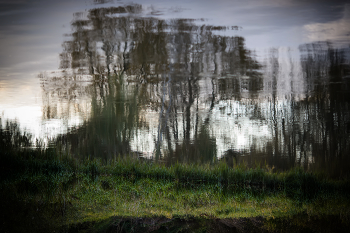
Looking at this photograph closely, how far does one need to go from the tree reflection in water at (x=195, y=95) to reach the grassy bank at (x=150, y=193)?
0.85 feet

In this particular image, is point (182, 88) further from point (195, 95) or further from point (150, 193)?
point (150, 193)

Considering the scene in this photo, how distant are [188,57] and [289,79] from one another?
1.77m

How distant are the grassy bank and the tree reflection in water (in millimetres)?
258

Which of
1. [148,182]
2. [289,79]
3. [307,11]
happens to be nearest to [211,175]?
[148,182]

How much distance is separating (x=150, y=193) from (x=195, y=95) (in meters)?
2.00

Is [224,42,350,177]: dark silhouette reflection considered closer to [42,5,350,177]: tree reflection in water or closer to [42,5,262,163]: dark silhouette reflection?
[42,5,350,177]: tree reflection in water

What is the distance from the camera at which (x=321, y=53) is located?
13.9 feet

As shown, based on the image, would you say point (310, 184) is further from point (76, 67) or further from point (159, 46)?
point (76, 67)

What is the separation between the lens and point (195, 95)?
4594 mm

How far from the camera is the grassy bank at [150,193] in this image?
2.36 metres

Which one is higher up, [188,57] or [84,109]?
[188,57]

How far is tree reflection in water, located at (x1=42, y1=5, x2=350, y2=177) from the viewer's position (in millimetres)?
4188

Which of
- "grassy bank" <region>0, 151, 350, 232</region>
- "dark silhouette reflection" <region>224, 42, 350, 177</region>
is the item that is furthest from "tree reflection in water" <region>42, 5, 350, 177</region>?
"grassy bank" <region>0, 151, 350, 232</region>

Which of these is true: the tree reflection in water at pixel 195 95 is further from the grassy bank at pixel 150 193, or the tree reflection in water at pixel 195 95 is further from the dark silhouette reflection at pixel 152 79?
the grassy bank at pixel 150 193
